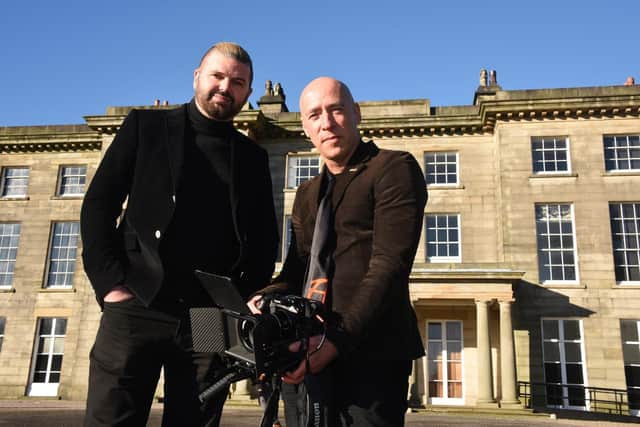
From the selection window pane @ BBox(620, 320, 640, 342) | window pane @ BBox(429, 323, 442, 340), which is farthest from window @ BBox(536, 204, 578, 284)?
window pane @ BBox(429, 323, 442, 340)

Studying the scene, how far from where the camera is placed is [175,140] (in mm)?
2854

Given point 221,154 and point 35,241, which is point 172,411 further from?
point 35,241

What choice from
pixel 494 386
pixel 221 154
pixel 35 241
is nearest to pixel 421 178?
pixel 221 154

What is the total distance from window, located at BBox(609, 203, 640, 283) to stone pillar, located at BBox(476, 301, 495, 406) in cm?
530

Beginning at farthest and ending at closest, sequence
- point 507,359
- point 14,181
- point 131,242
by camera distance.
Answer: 1. point 14,181
2. point 507,359
3. point 131,242

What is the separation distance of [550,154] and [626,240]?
3.99m

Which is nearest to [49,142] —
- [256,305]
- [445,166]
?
[445,166]

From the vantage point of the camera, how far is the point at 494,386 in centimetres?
1905

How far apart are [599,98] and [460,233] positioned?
6899mm

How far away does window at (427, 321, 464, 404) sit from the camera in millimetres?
19547

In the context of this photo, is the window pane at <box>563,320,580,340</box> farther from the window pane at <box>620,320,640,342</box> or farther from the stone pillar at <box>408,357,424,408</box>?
the stone pillar at <box>408,357,424,408</box>

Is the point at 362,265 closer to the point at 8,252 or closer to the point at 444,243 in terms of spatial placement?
the point at 444,243

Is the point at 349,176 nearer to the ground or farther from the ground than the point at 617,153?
nearer to the ground

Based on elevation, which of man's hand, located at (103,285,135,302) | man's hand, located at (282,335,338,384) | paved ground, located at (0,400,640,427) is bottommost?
paved ground, located at (0,400,640,427)
